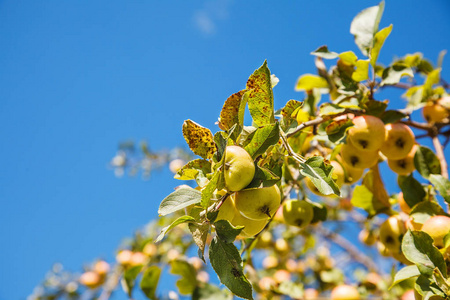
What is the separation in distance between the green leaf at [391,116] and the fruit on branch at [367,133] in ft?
0.40

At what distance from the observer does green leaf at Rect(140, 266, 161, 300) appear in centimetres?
193

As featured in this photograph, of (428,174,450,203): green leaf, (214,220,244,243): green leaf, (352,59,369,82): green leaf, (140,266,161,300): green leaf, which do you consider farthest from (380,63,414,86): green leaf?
(140,266,161,300): green leaf

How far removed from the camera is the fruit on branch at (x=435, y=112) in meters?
1.87

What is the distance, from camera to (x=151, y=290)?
1.95 metres

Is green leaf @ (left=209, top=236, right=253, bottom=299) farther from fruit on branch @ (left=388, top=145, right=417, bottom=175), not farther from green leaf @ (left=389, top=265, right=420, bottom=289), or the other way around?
fruit on branch @ (left=388, top=145, right=417, bottom=175)

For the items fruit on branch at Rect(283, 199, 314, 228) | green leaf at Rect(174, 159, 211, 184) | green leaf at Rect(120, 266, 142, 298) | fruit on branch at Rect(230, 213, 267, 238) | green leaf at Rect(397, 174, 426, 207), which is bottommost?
fruit on branch at Rect(230, 213, 267, 238)

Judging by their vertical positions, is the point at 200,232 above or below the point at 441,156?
below

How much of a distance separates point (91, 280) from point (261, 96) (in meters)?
3.13

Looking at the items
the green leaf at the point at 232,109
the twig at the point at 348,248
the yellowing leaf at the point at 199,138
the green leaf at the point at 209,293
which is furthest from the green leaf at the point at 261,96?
the twig at the point at 348,248

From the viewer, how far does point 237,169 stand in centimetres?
82

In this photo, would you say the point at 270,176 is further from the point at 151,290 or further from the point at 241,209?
the point at 151,290

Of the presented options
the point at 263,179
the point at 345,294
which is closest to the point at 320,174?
the point at 263,179

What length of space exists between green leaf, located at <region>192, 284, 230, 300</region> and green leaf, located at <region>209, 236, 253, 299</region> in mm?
974

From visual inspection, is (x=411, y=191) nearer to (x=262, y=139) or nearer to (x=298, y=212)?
(x=298, y=212)
